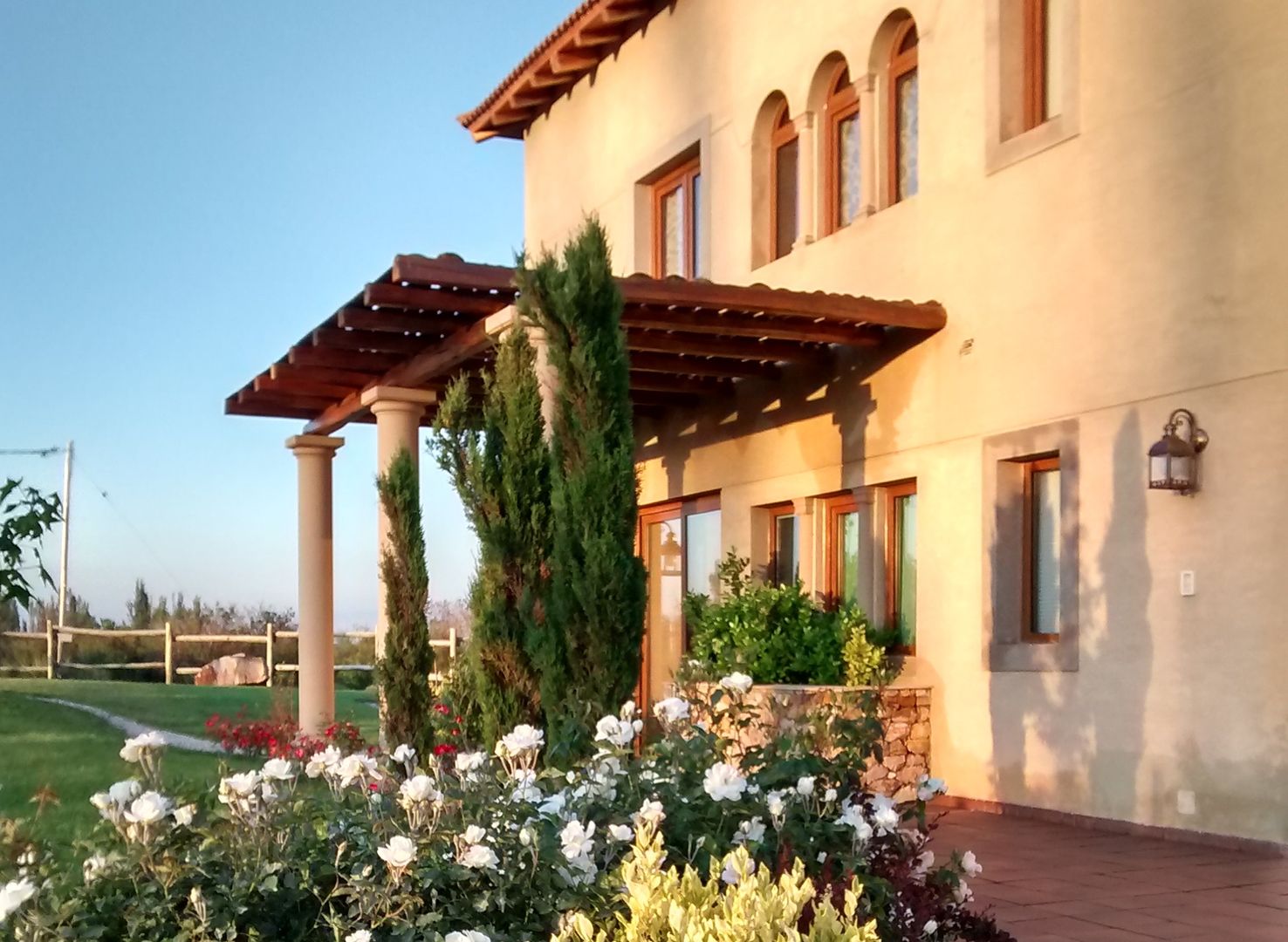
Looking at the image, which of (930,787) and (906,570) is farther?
(906,570)

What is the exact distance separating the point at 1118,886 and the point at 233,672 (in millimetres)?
22550

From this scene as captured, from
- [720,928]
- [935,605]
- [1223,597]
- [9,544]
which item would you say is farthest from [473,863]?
[935,605]

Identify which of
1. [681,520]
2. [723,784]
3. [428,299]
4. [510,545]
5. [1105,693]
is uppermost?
[428,299]

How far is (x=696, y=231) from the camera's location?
539 inches

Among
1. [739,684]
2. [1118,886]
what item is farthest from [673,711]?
[1118,886]

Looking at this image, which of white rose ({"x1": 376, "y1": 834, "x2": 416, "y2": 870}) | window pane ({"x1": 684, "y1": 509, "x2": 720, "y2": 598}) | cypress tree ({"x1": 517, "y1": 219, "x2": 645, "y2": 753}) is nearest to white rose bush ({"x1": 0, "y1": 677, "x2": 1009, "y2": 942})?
white rose ({"x1": 376, "y1": 834, "x2": 416, "y2": 870})

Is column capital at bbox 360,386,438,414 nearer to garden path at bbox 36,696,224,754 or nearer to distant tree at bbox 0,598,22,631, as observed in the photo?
garden path at bbox 36,696,224,754

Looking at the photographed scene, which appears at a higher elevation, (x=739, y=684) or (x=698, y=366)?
(x=698, y=366)

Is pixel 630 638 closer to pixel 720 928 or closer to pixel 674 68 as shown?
pixel 720 928

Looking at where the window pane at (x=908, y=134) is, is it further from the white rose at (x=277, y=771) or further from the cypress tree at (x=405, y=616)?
the white rose at (x=277, y=771)

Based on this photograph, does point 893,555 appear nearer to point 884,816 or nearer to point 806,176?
point 806,176

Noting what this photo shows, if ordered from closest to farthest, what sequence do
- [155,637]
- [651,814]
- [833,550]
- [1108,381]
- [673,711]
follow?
[651,814] < [673,711] < [1108,381] < [833,550] < [155,637]

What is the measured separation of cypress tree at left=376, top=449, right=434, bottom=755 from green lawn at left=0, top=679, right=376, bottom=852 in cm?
131

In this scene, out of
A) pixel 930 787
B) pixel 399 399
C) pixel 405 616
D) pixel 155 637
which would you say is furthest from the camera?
pixel 155 637
